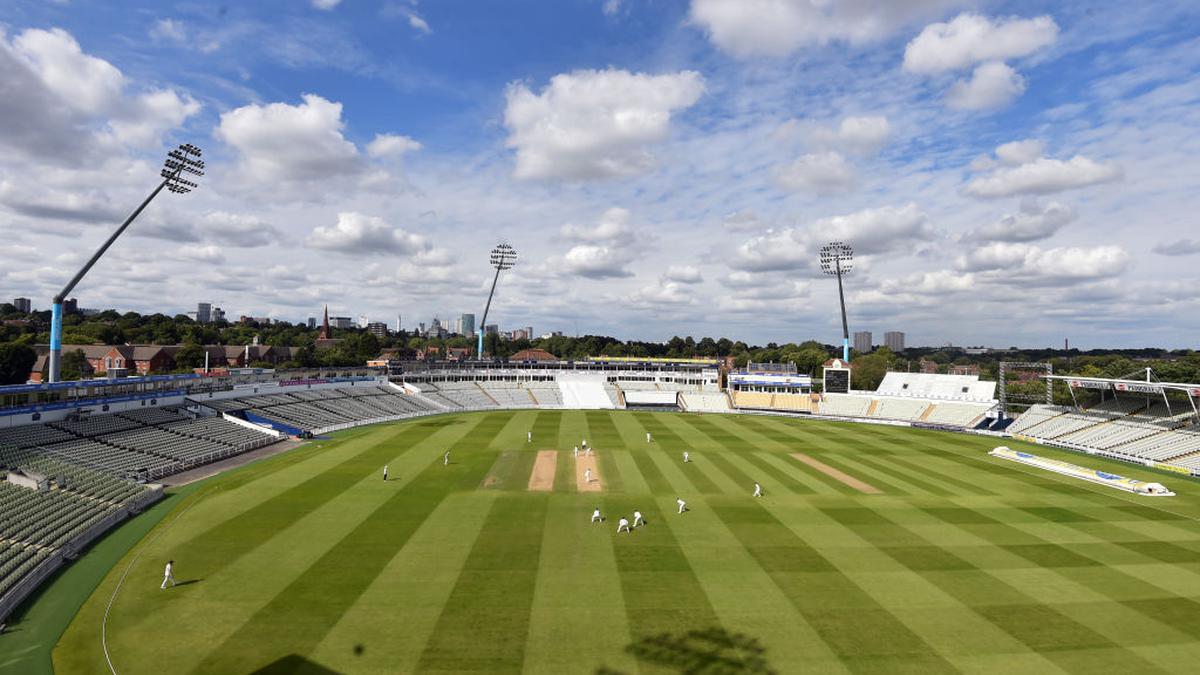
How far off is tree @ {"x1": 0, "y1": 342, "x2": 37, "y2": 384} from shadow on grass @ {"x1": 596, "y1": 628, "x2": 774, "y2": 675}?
92.2 m

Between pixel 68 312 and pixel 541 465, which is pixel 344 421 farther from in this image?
pixel 68 312

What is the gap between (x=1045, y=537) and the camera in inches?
1042

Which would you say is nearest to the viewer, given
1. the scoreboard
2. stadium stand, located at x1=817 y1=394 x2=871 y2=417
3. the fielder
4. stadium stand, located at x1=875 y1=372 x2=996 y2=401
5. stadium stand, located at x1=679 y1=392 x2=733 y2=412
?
the fielder

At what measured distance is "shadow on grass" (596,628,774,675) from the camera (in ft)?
48.6

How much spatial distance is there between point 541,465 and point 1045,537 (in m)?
27.4

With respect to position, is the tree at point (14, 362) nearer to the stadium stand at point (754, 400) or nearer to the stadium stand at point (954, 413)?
the stadium stand at point (754, 400)

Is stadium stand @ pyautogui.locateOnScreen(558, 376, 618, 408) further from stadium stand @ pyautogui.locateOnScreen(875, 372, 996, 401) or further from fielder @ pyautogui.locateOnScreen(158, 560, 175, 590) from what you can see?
fielder @ pyautogui.locateOnScreen(158, 560, 175, 590)

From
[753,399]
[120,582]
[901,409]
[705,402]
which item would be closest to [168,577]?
[120,582]

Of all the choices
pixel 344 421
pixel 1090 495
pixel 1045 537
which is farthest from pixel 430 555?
pixel 344 421

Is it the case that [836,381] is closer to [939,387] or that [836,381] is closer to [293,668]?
[939,387]

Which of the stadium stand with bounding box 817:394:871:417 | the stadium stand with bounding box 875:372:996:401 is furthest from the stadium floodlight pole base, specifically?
the stadium stand with bounding box 875:372:996:401

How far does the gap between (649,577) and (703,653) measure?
5139 mm

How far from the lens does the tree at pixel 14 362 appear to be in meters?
71.7

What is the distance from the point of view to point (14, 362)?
7312cm
